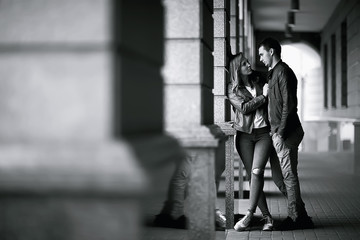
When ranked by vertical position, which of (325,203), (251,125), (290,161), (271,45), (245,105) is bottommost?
(325,203)

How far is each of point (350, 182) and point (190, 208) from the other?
836cm

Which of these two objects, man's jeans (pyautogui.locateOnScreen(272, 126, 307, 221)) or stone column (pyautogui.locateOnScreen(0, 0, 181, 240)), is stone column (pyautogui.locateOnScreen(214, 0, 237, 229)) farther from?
stone column (pyautogui.locateOnScreen(0, 0, 181, 240))

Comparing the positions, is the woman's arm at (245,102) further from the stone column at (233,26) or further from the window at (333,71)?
the window at (333,71)

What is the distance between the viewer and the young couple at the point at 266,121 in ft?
23.5

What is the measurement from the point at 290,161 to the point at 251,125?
594mm

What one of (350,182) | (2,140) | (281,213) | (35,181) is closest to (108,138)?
(35,181)

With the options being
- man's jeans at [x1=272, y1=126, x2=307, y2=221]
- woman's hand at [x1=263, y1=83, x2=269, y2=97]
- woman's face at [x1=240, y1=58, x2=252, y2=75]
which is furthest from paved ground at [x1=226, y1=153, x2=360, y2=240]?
woman's face at [x1=240, y1=58, x2=252, y2=75]

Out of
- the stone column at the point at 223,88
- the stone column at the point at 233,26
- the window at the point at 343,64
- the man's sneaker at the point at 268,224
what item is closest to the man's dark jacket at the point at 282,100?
the stone column at the point at 223,88

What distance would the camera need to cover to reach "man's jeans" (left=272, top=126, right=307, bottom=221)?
286 inches

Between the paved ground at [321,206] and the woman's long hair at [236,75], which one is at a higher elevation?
the woman's long hair at [236,75]

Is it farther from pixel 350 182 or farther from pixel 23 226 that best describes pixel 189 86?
pixel 350 182

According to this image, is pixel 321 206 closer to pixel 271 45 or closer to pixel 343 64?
pixel 271 45

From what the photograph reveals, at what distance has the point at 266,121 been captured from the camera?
24.0 ft

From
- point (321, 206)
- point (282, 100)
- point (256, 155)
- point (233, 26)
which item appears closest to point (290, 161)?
point (256, 155)
